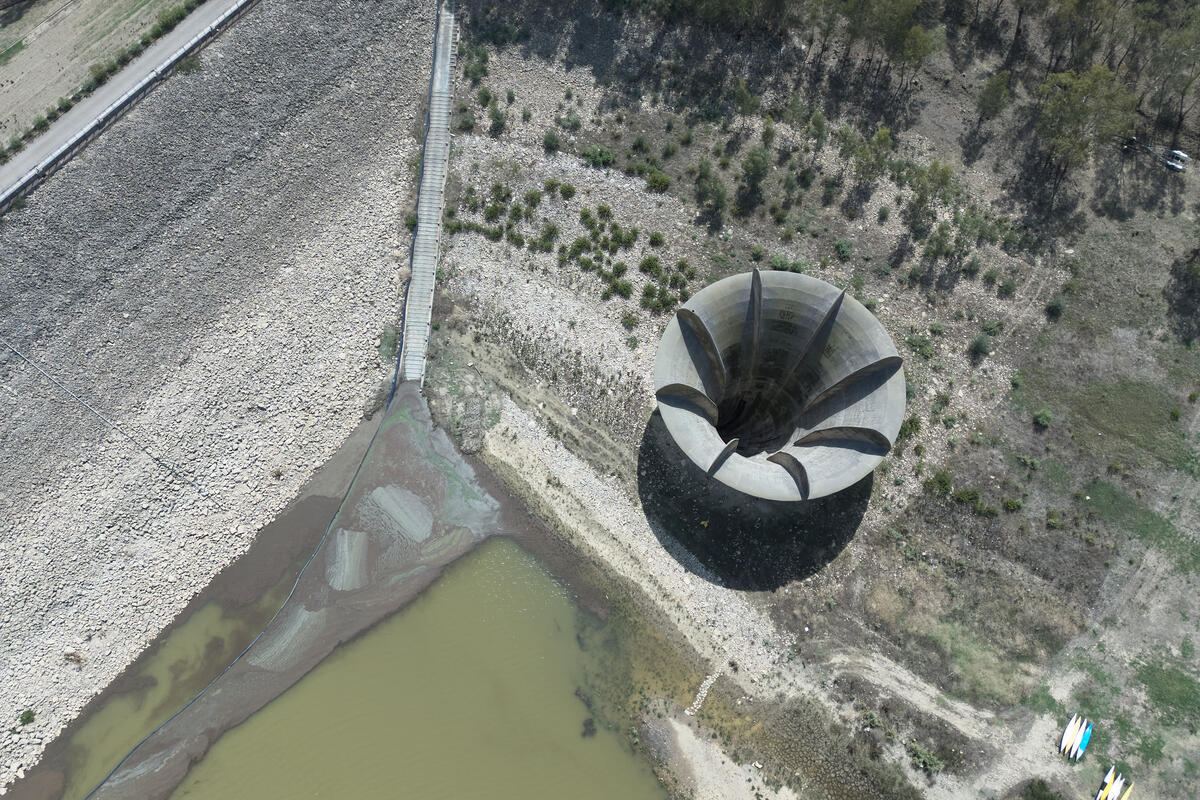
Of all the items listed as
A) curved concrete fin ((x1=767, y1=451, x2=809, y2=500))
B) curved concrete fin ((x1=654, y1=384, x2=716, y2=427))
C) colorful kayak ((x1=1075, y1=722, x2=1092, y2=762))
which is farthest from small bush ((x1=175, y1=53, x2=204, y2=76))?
colorful kayak ((x1=1075, y1=722, x2=1092, y2=762))

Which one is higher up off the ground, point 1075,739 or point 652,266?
point 652,266

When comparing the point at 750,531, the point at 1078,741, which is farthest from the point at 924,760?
the point at 750,531

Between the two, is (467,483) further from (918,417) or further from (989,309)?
(989,309)

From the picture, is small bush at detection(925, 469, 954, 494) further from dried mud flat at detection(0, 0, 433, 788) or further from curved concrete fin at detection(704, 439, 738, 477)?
dried mud flat at detection(0, 0, 433, 788)

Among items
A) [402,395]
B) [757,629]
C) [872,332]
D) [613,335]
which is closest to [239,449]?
[402,395]

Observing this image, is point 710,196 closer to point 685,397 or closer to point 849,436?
point 685,397

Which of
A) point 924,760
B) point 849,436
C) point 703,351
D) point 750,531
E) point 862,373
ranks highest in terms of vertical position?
point 862,373

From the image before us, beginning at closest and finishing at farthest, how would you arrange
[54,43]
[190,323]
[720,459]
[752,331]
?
[720,459] → [752,331] → [54,43] → [190,323]
